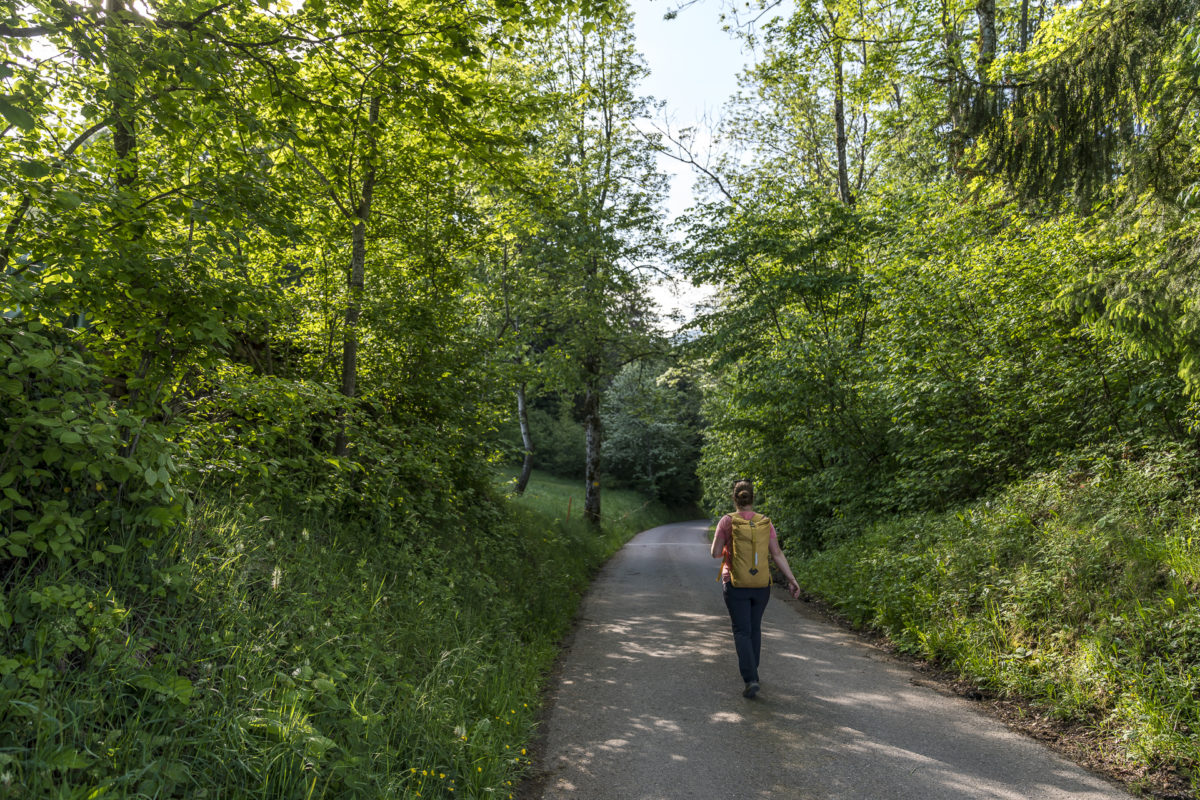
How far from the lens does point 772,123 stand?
73.5 ft

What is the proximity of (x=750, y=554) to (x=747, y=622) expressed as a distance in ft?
2.11

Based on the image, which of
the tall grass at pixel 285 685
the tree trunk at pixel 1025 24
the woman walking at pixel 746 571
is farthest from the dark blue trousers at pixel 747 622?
the tree trunk at pixel 1025 24

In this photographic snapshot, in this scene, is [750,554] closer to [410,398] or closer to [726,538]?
[726,538]

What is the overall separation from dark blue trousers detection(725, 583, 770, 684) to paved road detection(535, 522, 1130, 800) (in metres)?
0.28

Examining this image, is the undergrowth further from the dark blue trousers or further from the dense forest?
the dark blue trousers

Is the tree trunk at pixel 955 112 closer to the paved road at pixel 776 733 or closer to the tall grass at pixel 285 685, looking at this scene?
the paved road at pixel 776 733

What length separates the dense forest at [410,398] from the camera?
3.28 meters

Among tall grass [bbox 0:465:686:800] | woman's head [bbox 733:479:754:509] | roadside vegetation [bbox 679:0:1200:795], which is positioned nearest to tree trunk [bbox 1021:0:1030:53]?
roadside vegetation [bbox 679:0:1200:795]

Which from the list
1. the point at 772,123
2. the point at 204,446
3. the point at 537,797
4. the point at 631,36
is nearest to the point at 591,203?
the point at 631,36

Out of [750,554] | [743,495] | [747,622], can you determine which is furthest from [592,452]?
[747,622]

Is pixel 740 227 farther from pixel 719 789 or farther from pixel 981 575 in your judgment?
pixel 719 789

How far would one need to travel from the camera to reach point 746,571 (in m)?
6.20

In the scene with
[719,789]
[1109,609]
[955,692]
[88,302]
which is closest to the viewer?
[88,302]

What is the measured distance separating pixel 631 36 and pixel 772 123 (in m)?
6.16
